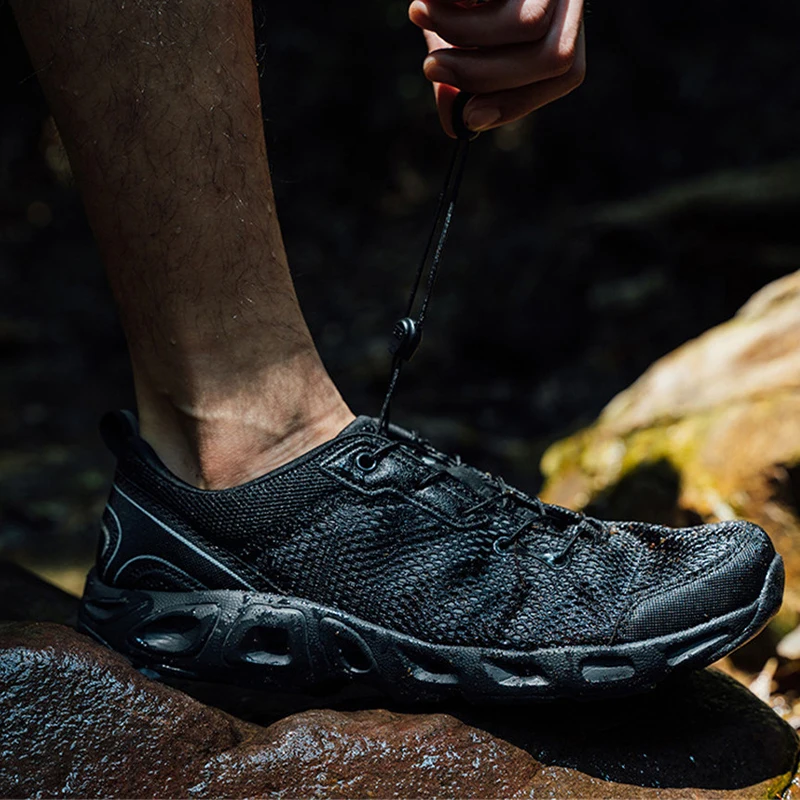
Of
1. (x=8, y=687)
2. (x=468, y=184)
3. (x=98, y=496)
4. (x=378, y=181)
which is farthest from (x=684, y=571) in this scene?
(x=378, y=181)

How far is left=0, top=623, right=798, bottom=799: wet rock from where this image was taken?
1.23 m

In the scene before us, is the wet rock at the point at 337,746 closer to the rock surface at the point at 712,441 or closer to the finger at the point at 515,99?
the rock surface at the point at 712,441

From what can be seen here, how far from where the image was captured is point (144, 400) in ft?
4.77

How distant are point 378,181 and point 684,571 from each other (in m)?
Answer: 7.04

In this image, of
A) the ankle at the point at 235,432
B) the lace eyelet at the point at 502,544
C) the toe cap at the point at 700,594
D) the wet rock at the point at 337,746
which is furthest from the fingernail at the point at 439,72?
the wet rock at the point at 337,746

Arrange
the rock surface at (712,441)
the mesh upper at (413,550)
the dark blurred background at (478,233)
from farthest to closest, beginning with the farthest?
the dark blurred background at (478,233) < the rock surface at (712,441) < the mesh upper at (413,550)

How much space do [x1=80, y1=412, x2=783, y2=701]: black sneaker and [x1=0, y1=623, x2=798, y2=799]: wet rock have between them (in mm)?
71

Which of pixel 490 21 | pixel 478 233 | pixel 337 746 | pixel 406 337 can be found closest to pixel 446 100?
pixel 490 21

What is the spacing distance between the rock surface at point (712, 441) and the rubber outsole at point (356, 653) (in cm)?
68

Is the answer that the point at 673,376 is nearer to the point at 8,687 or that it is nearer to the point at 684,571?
the point at 684,571

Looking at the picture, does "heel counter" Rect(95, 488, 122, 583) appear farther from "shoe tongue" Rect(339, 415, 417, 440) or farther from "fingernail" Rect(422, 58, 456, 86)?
"fingernail" Rect(422, 58, 456, 86)

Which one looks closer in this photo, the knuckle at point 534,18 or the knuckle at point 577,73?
the knuckle at point 534,18

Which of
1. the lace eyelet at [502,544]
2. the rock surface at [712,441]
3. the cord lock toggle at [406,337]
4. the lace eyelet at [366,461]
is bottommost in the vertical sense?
the rock surface at [712,441]

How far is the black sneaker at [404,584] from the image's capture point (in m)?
1.30
